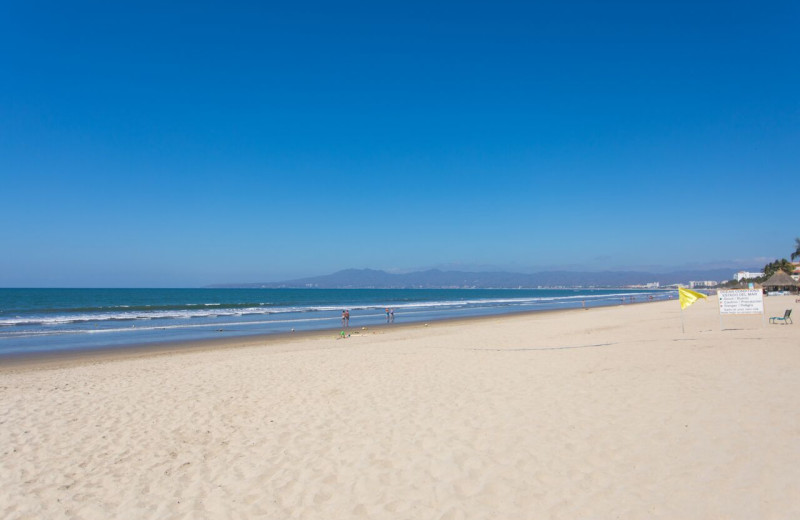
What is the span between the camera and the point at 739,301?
54.6ft

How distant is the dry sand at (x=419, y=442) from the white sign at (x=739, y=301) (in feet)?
22.0

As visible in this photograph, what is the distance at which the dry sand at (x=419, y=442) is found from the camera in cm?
426

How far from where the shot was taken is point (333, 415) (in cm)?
717

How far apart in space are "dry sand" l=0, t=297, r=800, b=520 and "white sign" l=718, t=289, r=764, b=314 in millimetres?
6714

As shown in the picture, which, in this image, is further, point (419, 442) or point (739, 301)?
point (739, 301)

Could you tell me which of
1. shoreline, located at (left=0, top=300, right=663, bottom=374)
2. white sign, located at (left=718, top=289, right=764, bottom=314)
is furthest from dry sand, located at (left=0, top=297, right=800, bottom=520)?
white sign, located at (left=718, top=289, right=764, bottom=314)

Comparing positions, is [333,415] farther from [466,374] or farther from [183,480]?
[466,374]

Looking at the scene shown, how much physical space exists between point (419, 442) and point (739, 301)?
16054mm

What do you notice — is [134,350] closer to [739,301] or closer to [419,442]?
[419,442]

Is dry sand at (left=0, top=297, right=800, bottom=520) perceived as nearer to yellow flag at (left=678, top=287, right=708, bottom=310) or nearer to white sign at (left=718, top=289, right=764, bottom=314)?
yellow flag at (left=678, top=287, right=708, bottom=310)

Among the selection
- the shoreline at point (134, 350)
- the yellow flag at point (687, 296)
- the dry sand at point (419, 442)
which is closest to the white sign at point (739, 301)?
the yellow flag at point (687, 296)

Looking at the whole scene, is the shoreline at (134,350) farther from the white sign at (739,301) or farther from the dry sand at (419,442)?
the white sign at (739,301)

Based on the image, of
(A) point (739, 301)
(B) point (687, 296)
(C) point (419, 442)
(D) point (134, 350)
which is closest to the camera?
(C) point (419, 442)

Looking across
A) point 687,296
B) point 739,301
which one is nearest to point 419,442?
point 687,296
